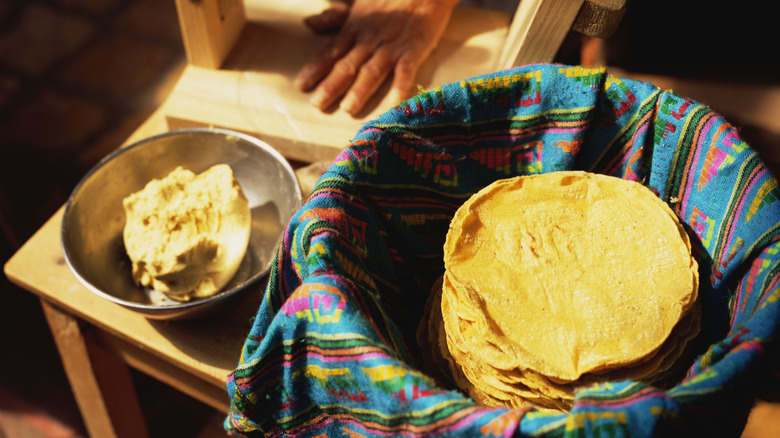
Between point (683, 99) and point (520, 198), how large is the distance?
0.55ft

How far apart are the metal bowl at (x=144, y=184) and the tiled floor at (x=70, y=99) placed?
532mm

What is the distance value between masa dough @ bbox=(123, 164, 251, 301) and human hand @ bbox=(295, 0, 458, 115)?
0.80ft

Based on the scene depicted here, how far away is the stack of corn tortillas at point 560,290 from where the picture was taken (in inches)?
18.2

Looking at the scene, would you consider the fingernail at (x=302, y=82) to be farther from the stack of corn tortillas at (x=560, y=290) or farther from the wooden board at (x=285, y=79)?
the stack of corn tortillas at (x=560, y=290)

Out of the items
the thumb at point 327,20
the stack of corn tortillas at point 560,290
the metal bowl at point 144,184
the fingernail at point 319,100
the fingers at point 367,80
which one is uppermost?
the stack of corn tortillas at point 560,290

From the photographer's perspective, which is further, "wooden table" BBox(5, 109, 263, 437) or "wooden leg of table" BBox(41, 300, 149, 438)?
"wooden leg of table" BBox(41, 300, 149, 438)

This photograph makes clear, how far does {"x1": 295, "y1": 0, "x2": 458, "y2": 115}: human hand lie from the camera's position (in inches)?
36.9

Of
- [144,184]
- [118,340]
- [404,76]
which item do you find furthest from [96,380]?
[404,76]

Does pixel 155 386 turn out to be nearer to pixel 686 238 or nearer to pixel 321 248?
pixel 321 248

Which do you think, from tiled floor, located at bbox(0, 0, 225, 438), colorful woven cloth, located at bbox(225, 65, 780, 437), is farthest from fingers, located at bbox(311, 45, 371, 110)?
tiled floor, located at bbox(0, 0, 225, 438)

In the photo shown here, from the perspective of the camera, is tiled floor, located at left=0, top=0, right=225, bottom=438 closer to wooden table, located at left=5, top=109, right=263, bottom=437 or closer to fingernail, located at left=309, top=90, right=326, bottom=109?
wooden table, located at left=5, top=109, right=263, bottom=437

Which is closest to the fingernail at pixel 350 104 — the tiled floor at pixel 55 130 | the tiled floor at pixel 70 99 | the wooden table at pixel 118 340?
the wooden table at pixel 118 340

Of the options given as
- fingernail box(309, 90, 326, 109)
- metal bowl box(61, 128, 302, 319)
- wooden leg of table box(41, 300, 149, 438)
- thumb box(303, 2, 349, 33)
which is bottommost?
wooden leg of table box(41, 300, 149, 438)

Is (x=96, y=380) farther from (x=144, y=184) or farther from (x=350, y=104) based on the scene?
(x=350, y=104)
